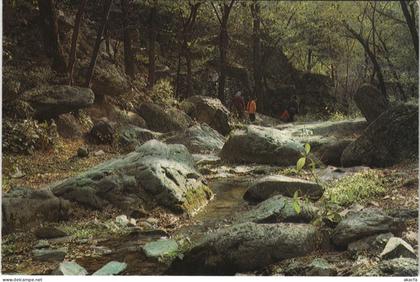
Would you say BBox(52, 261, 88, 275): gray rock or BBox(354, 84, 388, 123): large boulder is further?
BBox(354, 84, 388, 123): large boulder

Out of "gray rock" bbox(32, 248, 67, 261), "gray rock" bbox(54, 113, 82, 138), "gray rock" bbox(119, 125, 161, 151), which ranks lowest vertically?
"gray rock" bbox(32, 248, 67, 261)

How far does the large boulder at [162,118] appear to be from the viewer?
1091cm

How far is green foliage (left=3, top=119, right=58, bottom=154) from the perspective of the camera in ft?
23.1

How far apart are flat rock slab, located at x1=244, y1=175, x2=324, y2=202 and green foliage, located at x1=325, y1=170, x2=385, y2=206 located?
0.22m

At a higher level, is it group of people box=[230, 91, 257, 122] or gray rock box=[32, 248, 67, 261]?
group of people box=[230, 91, 257, 122]

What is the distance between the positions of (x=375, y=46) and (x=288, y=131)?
320 centimetres

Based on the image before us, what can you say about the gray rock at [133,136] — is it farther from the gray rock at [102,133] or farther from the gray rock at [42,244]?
the gray rock at [42,244]

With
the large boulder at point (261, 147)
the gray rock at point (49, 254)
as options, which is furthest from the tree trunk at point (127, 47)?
the gray rock at point (49, 254)

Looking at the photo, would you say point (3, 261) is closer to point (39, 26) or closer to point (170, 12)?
point (170, 12)

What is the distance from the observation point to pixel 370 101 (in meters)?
12.9

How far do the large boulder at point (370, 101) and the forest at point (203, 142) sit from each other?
0.18ft

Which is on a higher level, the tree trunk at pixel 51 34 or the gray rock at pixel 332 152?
the tree trunk at pixel 51 34

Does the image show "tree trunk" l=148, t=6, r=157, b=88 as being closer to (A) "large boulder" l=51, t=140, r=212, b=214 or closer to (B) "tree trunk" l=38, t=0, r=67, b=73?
(B) "tree trunk" l=38, t=0, r=67, b=73

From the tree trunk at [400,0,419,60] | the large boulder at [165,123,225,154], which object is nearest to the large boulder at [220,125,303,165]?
the large boulder at [165,123,225,154]
